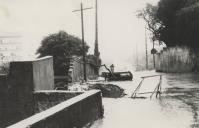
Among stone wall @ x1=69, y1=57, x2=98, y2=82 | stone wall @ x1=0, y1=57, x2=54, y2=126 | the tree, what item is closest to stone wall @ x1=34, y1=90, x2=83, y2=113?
stone wall @ x1=0, y1=57, x2=54, y2=126


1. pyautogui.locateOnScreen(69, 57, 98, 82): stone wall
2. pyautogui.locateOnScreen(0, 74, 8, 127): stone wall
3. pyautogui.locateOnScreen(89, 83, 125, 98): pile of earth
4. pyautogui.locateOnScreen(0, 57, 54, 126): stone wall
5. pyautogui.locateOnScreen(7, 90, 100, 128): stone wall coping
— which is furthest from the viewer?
pyautogui.locateOnScreen(69, 57, 98, 82): stone wall

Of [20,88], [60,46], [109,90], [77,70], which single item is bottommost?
[109,90]

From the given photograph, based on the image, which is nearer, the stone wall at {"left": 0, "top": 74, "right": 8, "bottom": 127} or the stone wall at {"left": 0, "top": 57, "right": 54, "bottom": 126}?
the stone wall at {"left": 0, "top": 57, "right": 54, "bottom": 126}

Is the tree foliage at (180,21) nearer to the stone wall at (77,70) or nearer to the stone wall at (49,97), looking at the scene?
the stone wall at (77,70)

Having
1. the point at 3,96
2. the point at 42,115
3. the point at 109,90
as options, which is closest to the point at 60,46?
the point at 109,90

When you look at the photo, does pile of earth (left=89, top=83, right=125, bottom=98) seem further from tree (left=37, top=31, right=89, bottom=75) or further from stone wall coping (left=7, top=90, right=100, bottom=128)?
tree (left=37, top=31, right=89, bottom=75)

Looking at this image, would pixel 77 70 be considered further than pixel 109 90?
Yes

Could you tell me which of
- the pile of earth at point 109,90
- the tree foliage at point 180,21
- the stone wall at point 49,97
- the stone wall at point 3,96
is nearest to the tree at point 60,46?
the tree foliage at point 180,21

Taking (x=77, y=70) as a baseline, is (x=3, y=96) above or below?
below

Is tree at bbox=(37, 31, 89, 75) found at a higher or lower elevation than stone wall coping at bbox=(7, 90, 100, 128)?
higher

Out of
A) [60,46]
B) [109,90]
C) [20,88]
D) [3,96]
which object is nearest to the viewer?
[20,88]

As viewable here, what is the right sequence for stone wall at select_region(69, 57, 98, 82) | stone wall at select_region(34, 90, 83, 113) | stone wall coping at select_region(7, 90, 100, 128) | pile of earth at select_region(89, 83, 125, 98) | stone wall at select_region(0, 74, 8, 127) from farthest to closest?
stone wall at select_region(69, 57, 98, 82) < pile of earth at select_region(89, 83, 125, 98) < stone wall at select_region(0, 74, 8, 127) < stone wall at select_region(34, 90, 83, 113) < stone wall coping at select_region(7, 90, 100, 128)

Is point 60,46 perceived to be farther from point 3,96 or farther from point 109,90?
point 3,96

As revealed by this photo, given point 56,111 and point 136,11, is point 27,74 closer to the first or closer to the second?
point 56,111
